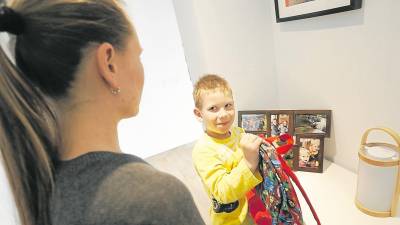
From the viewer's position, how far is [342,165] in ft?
3.92

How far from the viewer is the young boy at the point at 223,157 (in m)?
0.70

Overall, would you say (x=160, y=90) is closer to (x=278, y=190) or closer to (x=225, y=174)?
(x=225, y=174)

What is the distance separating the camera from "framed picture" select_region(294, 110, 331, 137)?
116 cm

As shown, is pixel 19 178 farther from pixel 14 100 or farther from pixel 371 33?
pixel 371 33

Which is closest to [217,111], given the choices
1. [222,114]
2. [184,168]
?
[222,114]

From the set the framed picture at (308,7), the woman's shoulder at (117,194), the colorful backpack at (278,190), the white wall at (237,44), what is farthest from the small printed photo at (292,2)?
the woman's shoulder at (117,194)

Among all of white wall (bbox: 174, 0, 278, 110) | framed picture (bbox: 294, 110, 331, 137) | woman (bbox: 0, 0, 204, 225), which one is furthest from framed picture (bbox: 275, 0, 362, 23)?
woman (bbox: 0, 0, 204, 225)

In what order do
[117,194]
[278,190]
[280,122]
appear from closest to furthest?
[117,194] < [278,190] < [280,122]

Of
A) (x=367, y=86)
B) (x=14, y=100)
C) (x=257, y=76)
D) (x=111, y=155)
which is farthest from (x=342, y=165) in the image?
(x=14, y=100)

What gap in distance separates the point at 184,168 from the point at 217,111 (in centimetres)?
100

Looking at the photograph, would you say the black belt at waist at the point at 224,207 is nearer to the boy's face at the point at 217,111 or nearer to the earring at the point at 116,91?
the boy's face at the point at 217,111

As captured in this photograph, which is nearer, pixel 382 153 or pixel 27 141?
pixel 27 141

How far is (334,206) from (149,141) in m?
1.41

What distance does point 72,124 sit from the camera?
15.6 inches
